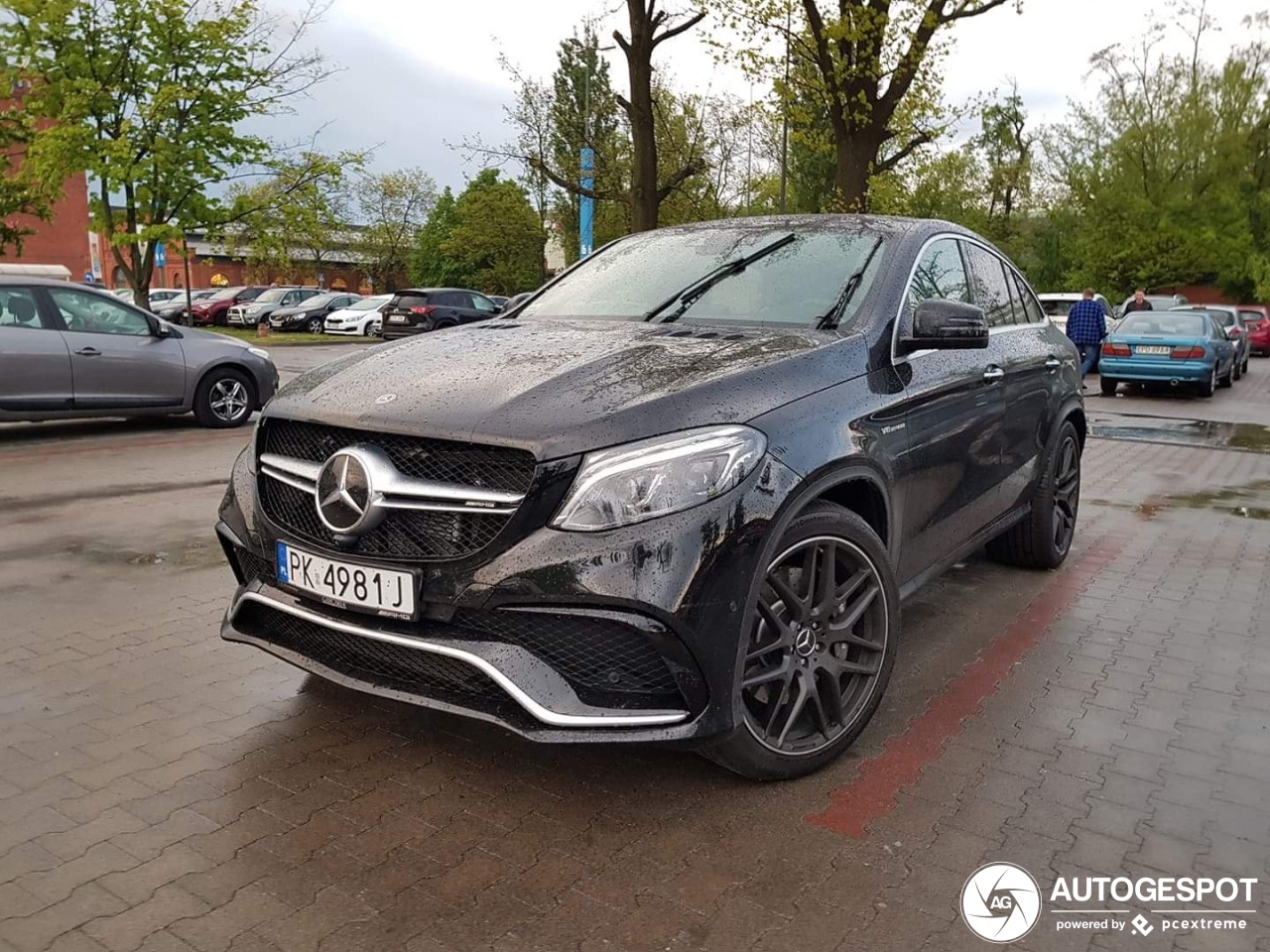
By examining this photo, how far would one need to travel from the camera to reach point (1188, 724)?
3.74 m

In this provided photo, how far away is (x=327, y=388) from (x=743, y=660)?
1.57 metres

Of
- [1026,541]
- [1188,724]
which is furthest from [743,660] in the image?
[1026,541]

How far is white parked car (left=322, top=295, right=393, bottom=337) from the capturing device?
110ft

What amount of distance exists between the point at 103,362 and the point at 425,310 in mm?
17978

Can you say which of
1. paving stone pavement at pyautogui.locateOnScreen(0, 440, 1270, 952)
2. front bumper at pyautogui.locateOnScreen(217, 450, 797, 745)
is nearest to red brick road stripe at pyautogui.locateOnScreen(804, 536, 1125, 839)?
paving stone pavement at pyautogui.locateOnScreen(0, 440, 1270, 952)

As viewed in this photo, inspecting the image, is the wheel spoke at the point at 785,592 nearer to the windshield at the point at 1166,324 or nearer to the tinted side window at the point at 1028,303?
the tinted side window at the point at 1028,303

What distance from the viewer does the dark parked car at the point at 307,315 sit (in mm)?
34625

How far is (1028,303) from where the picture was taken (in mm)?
5672

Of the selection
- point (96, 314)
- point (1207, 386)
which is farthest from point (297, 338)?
point (1207, 386)

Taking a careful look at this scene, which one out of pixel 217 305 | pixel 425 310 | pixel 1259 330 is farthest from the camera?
pixel 217 305

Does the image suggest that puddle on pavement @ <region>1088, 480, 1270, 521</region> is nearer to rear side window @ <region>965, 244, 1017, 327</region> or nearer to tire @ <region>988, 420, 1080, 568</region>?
tire @ <region>988, 420, 1080, 568</region>

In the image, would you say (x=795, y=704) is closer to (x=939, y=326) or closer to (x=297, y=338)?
(x=939, y=326)

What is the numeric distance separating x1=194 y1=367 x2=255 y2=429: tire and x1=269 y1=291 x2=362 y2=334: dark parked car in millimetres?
24314

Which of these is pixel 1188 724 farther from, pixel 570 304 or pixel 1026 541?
pixel 570 304
